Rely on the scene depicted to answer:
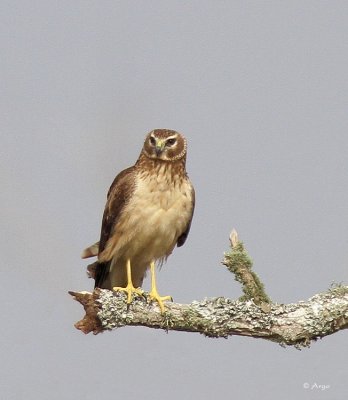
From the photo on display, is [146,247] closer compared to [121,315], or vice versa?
[121,315]

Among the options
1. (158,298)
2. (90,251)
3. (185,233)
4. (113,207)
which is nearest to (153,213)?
(113,207)

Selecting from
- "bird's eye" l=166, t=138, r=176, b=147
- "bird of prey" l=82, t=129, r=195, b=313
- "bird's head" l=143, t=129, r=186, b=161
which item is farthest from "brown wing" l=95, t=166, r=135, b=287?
"bird's eye" l=166, t=138, r=176, b=147

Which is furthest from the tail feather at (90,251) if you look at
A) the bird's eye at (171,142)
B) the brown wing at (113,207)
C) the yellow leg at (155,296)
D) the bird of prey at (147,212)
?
the bird's eye at (171,142)

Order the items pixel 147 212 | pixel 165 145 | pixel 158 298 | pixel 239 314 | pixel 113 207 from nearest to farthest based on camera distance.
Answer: pixel 239 314, pixel 158 298, pixel 147 212, pixel 113 207, pixel 165 145

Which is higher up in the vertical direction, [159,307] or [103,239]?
[103,239]

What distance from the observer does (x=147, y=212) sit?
10.3m

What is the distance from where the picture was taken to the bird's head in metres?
10.5

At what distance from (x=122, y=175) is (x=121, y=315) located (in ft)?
8.00

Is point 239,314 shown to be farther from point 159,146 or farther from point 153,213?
point 159,146

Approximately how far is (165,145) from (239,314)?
8.66 feet

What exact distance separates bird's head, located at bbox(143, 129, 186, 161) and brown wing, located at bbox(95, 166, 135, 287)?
1.11 ft

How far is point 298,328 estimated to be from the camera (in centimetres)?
862

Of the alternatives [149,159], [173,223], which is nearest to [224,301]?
[173,223]

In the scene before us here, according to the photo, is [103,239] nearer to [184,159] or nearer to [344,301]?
[184,159]
